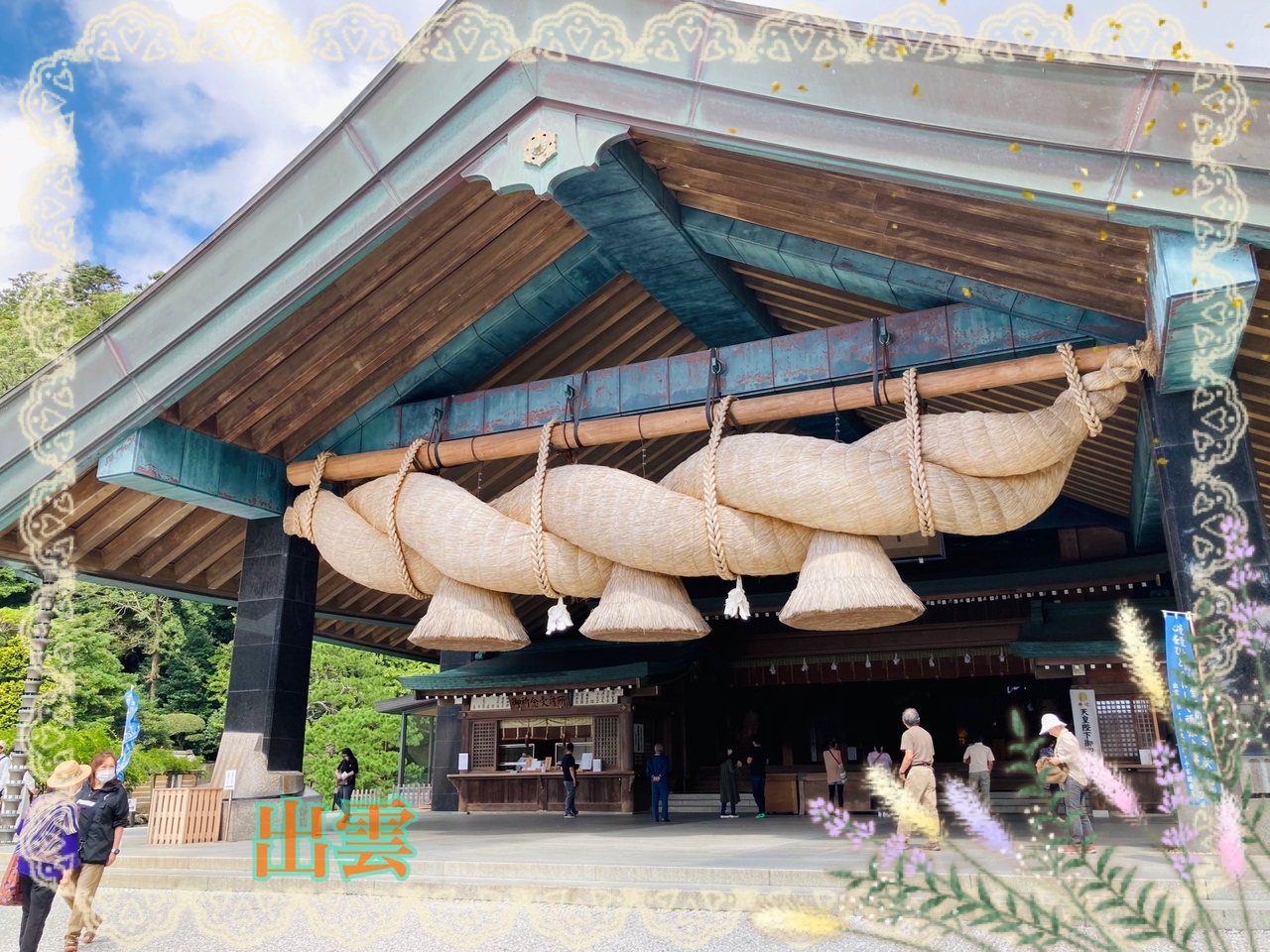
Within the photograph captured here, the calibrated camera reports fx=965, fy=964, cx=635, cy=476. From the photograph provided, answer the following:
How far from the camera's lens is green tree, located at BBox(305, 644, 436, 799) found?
861 inches

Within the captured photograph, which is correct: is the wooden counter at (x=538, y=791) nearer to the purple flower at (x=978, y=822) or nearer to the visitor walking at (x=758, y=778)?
the visitor walking at (x=758, y=778)

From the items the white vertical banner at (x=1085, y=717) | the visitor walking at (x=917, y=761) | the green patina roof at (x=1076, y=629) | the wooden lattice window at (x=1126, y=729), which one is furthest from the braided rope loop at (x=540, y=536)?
the wooden lattice window at (x=1126, y=729)

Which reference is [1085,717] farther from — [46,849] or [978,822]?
[978,822]

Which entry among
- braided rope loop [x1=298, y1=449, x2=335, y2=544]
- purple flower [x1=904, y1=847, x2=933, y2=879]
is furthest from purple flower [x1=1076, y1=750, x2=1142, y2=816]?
braided rope loop [x1=298, y1=449, x2=335, y2=544]

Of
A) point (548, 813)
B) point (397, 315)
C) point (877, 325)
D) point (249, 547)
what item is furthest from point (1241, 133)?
point (548, 813)

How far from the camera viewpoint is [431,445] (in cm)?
770

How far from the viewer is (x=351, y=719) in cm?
2212

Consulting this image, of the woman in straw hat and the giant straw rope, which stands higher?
the giant straw rope

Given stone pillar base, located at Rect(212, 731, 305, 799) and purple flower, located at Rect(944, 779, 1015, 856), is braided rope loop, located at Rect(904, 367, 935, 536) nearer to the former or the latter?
purple flower, located at Rect(944, 779, 1015, 856)

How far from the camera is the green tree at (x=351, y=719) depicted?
21.9 m

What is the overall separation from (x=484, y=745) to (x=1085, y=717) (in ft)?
26.6

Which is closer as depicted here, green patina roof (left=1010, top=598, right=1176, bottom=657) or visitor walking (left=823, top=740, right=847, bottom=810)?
green patina roof (left=1010, top=598, right=1176, bottom=657)

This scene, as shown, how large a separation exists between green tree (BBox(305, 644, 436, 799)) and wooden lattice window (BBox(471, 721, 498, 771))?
22.3 feet

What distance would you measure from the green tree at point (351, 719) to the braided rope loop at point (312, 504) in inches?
528
